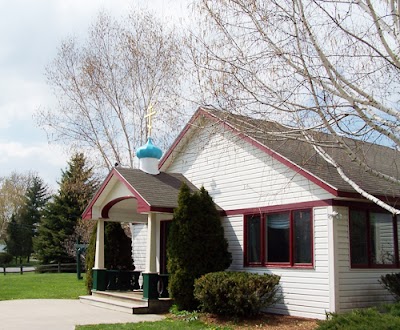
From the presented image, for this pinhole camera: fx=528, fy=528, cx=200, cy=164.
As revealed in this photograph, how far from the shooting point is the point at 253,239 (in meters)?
14.5

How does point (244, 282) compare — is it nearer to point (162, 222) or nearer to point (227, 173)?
point (227, 173)

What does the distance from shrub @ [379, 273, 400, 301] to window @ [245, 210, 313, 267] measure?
182cm

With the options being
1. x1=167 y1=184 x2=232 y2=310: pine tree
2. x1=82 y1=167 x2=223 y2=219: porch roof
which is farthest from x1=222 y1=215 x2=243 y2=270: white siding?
x1=82 y1=167 x2=223 y2=219: porch roof

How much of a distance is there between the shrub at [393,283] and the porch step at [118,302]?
6.12 metres

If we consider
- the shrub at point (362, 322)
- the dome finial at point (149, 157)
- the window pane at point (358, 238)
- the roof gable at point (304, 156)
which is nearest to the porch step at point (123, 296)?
the dome finial at point (149, 157)

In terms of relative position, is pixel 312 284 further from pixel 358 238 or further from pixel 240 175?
pixel 240 175

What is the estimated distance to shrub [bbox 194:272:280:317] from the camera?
1220 cm

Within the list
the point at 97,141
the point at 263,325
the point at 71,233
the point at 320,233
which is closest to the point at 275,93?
the point at 320,233

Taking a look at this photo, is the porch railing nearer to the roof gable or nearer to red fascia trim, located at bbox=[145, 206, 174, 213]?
red fascia trim, located at bbox=[145, 206, 174, 213]

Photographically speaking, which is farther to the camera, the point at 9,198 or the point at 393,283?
the point at 9,198

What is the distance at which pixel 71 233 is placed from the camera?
136 ft

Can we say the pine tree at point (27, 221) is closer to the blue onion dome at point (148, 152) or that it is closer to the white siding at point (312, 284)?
the blue onion dome at point (148, 152)

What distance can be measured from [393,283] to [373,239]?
1233 millimetres

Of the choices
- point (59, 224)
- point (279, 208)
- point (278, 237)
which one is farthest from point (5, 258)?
point (279, 208)
